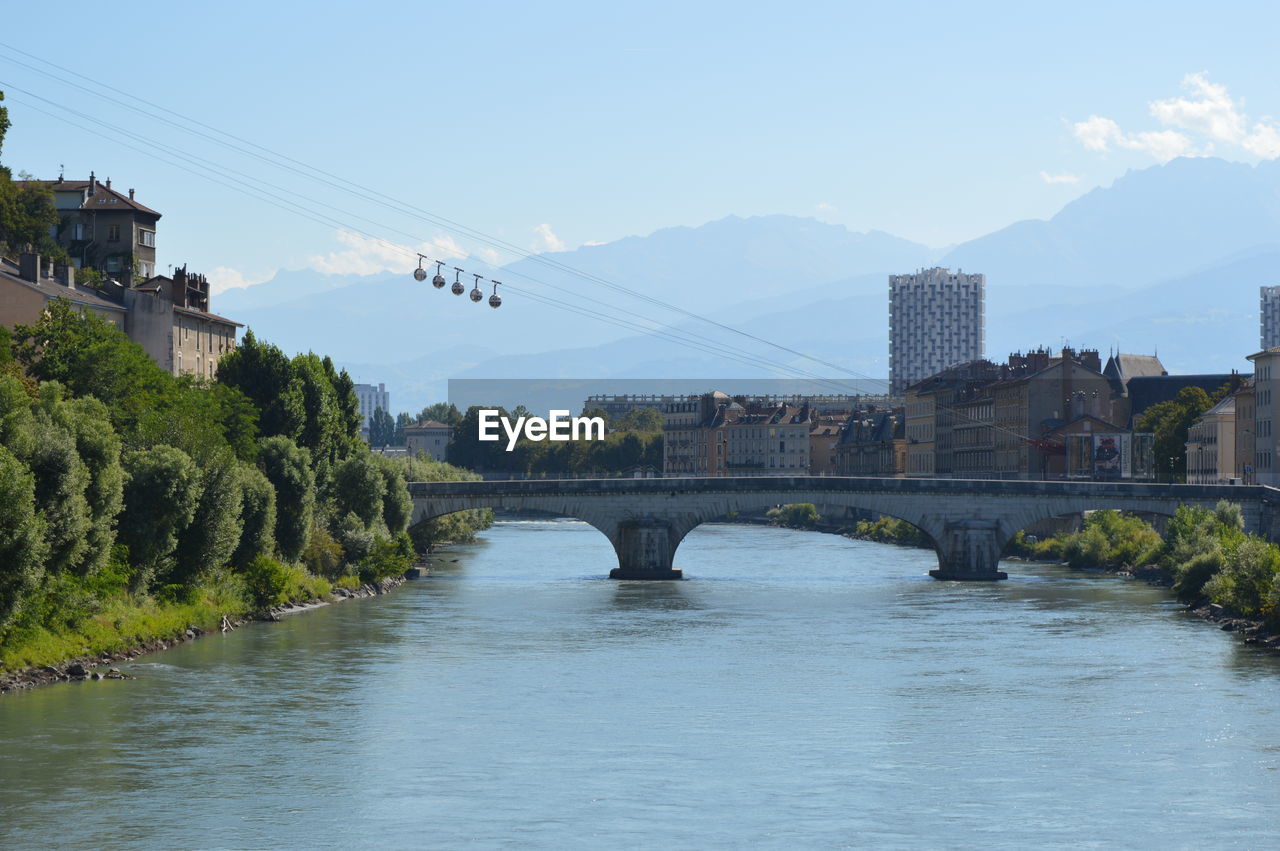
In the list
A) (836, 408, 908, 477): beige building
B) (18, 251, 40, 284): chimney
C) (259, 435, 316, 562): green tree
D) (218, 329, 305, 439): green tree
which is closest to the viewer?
(259, 435, 316, 562): green tree

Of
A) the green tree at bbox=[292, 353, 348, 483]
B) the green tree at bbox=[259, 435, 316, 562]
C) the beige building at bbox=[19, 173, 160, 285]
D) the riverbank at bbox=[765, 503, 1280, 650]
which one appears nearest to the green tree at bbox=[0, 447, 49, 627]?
the green tree at bbox=[259, 435, 316, 562]

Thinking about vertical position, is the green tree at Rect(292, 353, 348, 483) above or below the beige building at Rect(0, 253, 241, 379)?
below

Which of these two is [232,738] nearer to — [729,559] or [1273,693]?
[1273,693]

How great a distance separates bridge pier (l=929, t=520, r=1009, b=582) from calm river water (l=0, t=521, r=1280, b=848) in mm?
22564

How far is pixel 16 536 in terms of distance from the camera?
4372 cm

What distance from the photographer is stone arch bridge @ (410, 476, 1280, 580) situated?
93.1m

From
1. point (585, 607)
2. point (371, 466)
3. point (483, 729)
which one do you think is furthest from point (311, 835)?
point (371, 466)

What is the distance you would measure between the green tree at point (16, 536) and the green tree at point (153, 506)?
11649 millimetres

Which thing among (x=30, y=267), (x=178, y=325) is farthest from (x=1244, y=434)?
(x=30, y=267)

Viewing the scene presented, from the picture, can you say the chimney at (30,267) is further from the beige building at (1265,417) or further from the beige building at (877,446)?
the beige building at (877,446)

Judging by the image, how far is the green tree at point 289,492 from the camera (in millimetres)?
74000

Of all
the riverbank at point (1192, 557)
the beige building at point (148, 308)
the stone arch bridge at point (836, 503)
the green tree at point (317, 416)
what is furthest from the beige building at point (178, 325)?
the riverbank at point (1192, 557)

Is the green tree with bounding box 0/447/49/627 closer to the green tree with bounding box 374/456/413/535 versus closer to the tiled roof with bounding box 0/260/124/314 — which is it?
the tiled roof with bounding box 0/260/124/314

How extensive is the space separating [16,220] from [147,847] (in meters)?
72.5
